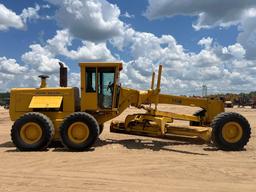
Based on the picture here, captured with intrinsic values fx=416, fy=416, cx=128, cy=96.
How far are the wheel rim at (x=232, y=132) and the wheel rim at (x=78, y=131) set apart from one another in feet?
14.8

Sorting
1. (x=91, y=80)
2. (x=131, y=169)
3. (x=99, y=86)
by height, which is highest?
(x=91, y=80)

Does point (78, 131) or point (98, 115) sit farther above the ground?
point (98, 115)

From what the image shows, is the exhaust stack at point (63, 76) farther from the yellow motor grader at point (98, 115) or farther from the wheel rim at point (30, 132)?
the wheel rim at point (30, 132)

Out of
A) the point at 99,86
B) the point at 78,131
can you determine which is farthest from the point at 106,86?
the point at 78,131

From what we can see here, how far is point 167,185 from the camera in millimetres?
8367

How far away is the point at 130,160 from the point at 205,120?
15.4 feet

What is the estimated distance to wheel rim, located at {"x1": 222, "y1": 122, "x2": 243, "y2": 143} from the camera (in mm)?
13664

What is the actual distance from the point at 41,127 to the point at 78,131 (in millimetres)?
1220

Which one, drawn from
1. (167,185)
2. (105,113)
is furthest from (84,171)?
(105,113)

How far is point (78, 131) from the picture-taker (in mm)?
13398

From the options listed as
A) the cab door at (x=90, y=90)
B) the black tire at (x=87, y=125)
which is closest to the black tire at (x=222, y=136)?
the black tire at (x=87, y=125)

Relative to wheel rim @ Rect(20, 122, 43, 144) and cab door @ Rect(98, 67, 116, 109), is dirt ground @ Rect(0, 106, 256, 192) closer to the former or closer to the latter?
wheel rim @ Rect(20, 122, 43, 144)

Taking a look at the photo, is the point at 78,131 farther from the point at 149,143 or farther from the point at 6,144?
the point at 6,144

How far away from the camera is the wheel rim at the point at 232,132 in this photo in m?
13.7
